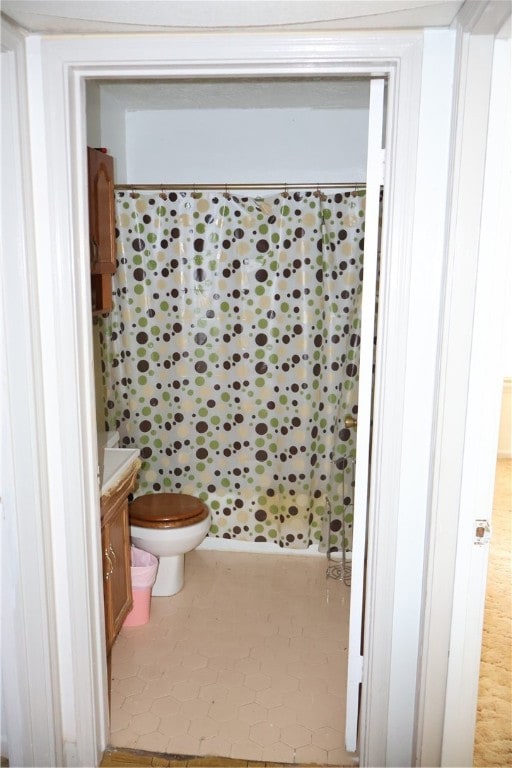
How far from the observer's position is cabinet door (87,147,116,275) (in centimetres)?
231

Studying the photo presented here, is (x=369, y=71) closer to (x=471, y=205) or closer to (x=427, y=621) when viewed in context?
(x=471, y=205)

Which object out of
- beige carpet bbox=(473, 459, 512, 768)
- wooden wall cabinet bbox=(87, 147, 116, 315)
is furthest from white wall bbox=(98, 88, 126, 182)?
beige carpet bbox=(473, 459, 512, 768)

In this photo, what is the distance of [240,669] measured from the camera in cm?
251

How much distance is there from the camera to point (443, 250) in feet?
5.38

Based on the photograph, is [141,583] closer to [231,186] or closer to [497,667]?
[497,667]

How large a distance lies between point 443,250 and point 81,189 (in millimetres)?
1013

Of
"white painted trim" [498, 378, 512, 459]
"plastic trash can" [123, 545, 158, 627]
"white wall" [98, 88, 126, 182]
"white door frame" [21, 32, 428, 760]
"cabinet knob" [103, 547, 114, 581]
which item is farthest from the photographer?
"white painted trim" [498, 378, 512, 459]

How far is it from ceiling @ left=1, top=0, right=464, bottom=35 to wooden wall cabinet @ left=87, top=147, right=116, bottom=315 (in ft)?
2.39

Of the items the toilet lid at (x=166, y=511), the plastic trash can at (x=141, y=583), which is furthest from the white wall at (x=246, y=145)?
the plastic trash can at (x=141, y=583)

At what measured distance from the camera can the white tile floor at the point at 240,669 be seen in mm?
2121

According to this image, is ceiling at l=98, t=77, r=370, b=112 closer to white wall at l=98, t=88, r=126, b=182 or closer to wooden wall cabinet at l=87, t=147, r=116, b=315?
white wall at l=98, t=88, r=126, b=182

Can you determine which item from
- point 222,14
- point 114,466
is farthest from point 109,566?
point 222,14

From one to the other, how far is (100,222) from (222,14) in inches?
43.0

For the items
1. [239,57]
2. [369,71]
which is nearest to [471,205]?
[369,71]
